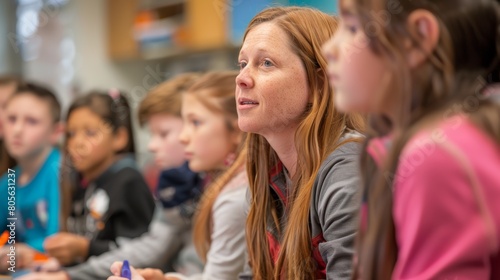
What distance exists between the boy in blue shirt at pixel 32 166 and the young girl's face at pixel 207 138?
576mm

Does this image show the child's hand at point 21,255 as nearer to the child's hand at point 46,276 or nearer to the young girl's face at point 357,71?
the child's hand at point 46,276

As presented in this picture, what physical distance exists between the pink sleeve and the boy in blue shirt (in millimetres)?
1329

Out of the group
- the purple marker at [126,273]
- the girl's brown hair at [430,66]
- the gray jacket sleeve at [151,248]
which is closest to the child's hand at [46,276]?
the gray jacket sleeve at [151,248]

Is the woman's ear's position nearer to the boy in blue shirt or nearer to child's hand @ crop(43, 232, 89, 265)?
child's hand @ crop(43, 232, 89, 265)

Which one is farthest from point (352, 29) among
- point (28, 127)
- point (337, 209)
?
point (28, 127)

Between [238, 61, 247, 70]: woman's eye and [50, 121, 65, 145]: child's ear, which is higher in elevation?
[238, 61, 247, 70]: woman's eye

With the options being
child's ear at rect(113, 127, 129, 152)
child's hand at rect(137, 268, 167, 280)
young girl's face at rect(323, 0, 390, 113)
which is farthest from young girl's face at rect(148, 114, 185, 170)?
young girl's face at rect(323, 0, 390, 113)

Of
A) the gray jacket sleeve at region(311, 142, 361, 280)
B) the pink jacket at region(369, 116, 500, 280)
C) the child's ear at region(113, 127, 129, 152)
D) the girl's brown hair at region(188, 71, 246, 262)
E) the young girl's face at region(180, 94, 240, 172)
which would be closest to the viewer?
the pink jacket at region(369, 116, 500, 280)

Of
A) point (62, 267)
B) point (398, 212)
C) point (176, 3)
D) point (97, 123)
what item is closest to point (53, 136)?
point (97, 123)

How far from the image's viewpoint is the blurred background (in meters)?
3.70

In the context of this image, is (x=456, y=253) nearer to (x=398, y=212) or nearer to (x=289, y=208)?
(x=398, y=212)

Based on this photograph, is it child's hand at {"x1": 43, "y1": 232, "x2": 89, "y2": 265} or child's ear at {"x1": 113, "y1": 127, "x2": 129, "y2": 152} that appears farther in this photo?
child's ear at {"x1": 113, "y1": 127, "x2": 129, "y2": 152}

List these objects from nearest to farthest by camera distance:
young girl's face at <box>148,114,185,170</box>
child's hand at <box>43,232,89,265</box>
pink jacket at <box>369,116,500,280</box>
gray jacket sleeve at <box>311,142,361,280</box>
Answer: pink jacket at <box>369,116,500,280</box>, gray jacket sleeve at <box>311,142,361,280</box>, child's hand at <box>43,232,89,265</box>, young girl's face at <box>148,114,185,170</box>

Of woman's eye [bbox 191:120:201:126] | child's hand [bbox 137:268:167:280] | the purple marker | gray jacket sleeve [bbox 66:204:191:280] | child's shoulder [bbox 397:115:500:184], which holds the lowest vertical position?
gray jacket sleeve [bbox 66:204:191:280]
